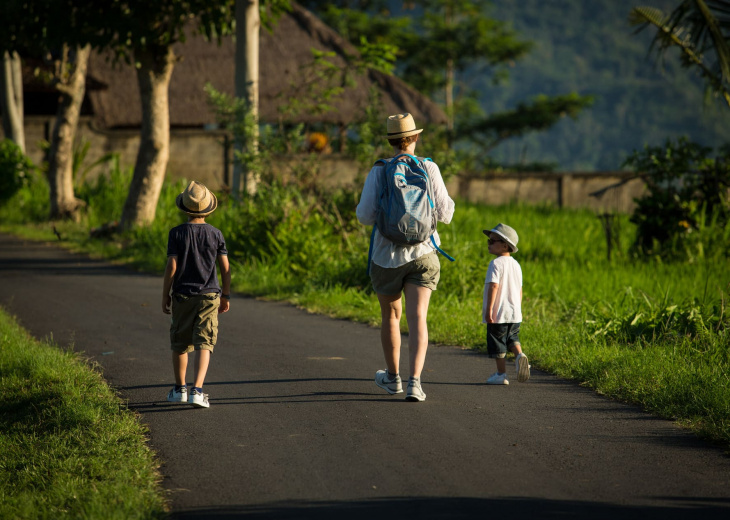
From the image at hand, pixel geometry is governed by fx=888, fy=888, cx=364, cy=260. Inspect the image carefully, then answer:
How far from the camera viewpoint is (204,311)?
546 cm

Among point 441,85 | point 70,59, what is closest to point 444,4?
point 441,85

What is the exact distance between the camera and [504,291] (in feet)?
20.0

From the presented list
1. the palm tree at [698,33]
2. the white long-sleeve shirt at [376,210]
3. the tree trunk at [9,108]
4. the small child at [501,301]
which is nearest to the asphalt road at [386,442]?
the small child at [501,301]

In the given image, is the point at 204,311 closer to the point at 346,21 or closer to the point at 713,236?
the point at 713,236

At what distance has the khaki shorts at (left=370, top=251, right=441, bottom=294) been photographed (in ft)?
17.9

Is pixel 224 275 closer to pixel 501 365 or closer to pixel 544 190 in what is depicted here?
pixel 501 365

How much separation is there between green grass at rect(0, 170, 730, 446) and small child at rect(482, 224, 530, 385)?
0.56 meters

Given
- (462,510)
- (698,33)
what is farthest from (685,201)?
(462,510)

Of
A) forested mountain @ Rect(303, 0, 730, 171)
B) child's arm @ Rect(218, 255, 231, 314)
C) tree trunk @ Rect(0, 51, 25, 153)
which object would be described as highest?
forested mountain @ Rect(303, 0, 730, 171)

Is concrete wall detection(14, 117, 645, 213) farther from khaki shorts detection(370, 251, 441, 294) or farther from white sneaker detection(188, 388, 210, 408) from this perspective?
white sneaker detection(188, 388, 210, 408)

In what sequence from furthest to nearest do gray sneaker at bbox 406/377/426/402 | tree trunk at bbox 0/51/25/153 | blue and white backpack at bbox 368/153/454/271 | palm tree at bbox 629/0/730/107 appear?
tree trunk at bbox 0/51/25/153 → palm tree at bbox 629/0/730/107 → gray sneaker at bbox 406/377/426/402 → blue and white backpack at bbox 368/153/454/271

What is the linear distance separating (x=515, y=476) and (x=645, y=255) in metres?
9.13

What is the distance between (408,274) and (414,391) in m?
0.74

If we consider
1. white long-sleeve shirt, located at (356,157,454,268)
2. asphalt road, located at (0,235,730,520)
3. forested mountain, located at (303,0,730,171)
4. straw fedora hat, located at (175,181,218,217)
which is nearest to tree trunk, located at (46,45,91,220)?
asphalt road, located at (0,235,730,520)
